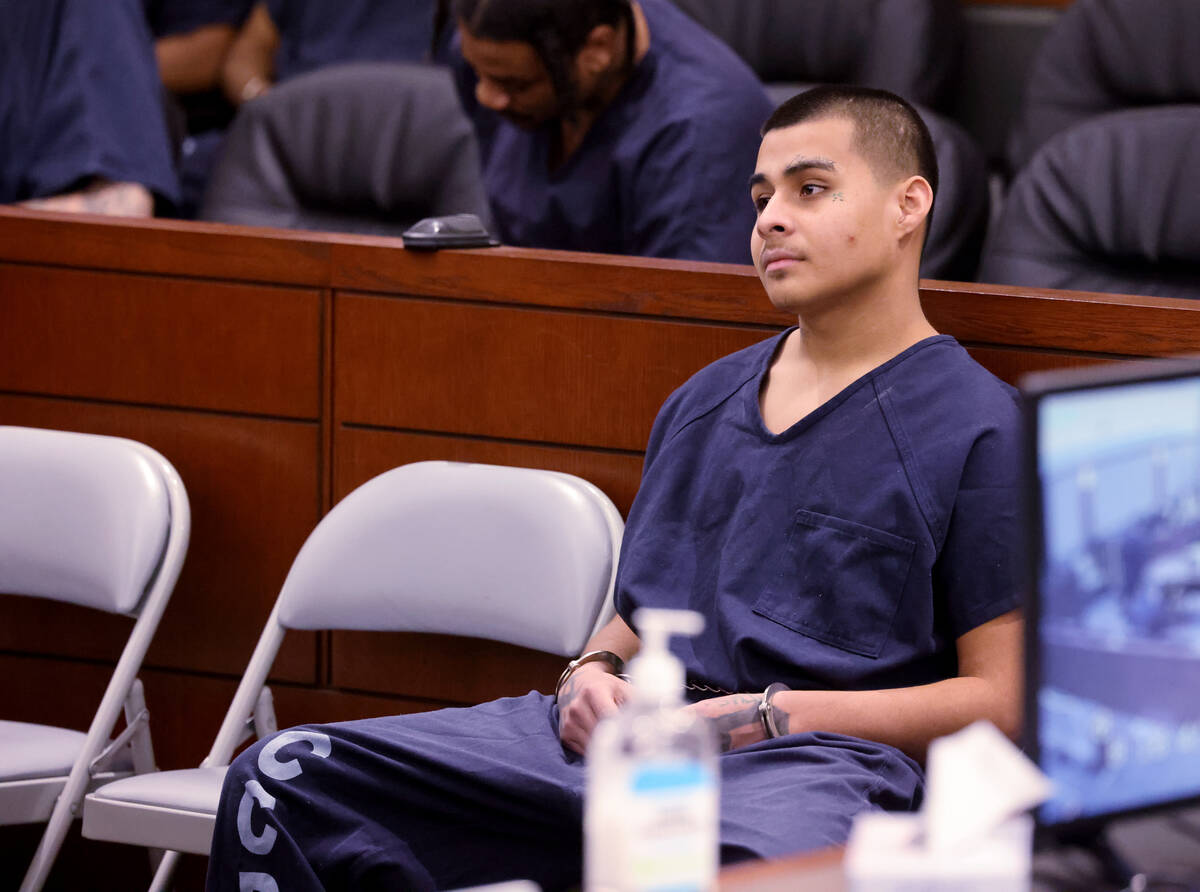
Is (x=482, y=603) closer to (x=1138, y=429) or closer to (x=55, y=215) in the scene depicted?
(x=55, y=215)

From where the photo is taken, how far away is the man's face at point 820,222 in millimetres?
1508

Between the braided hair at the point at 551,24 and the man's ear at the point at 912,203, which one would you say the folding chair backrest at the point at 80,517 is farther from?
the man's ear at the point at 912,203

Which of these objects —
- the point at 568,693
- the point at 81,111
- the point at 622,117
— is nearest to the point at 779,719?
the point at 568,693

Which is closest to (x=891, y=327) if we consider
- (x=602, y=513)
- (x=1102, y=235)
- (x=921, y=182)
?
(x=921, y=182)

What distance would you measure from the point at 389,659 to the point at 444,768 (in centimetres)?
70

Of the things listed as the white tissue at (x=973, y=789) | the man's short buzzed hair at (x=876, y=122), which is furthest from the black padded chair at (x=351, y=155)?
the white tissue at (x=973, y=789)

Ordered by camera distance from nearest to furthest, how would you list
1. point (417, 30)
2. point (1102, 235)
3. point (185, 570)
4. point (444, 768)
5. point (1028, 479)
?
point (1028, 479) → point (444, 768) → point (185, 570) → point (1102, 235) → point (417, 30)

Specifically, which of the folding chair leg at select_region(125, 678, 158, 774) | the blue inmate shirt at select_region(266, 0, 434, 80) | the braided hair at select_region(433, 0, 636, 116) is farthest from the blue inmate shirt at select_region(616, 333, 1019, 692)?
the blue inmate shirt at select_region(266, 0, 434, 80)

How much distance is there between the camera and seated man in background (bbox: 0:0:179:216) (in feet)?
9.29

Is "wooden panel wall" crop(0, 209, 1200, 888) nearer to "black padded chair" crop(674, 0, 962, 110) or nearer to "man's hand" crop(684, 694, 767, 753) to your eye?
"man's hand" crop(684, 694, 767, 753)

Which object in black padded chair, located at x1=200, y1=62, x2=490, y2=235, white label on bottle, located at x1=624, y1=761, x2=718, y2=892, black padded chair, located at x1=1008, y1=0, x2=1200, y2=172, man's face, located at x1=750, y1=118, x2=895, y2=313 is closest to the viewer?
white label on bottle, located at x1=624, y1=761, x2=718, y2=892

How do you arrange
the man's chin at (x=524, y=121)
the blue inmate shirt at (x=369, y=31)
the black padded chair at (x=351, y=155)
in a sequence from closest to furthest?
the man's chin at (x=524, y=121) → the black padded chair at (x=351, y=155) → the blue inmate shirt at (x=369, y=31)

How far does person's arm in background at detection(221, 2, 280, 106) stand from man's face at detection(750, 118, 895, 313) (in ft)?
8.34

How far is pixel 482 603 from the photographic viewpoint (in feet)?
6.28
